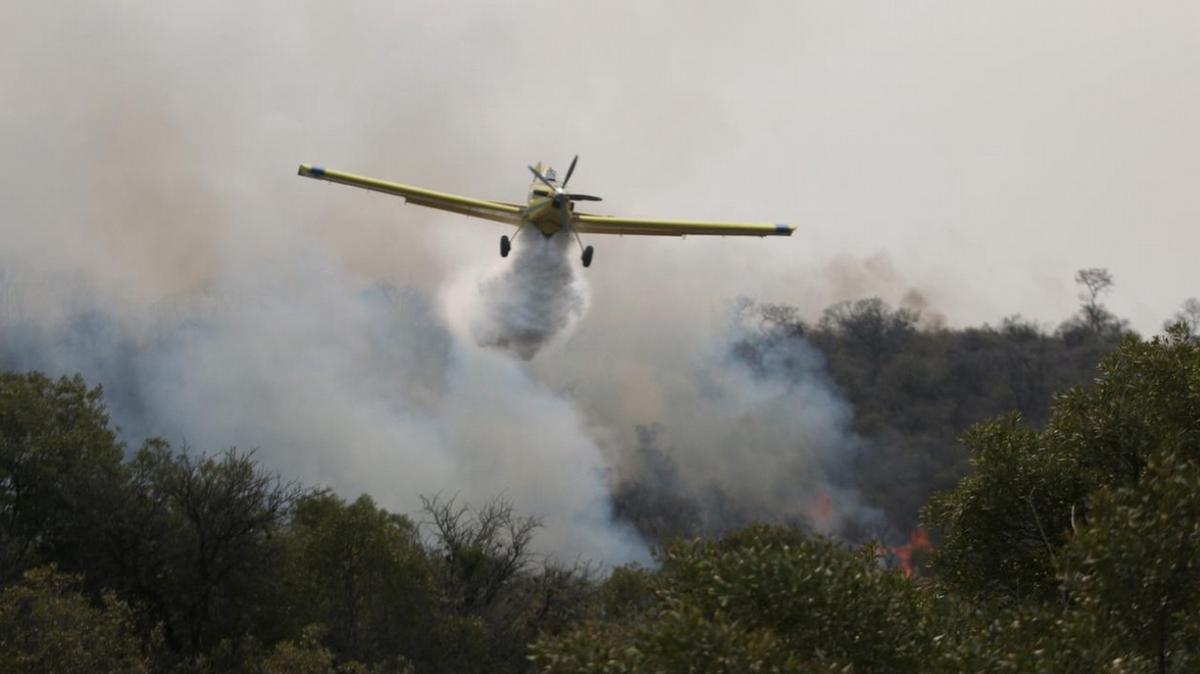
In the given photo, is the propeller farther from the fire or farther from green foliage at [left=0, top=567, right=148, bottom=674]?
the fire

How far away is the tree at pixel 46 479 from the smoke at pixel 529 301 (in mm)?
24350

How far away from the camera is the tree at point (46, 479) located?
135ft

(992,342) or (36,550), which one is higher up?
(992,342)

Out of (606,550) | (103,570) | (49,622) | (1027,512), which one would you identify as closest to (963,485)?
(1027,512)

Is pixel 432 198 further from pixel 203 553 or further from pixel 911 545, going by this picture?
pixel 911 545

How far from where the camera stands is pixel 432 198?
57000 mm

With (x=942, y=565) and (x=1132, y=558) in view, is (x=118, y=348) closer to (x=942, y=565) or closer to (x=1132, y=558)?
(x=942, y=565)

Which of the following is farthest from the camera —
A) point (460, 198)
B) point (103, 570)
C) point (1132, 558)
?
point (460, 198)

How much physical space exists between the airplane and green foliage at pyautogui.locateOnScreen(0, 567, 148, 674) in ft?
82.9

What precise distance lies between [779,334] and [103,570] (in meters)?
97.5

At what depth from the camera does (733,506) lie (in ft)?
389

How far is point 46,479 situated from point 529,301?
105ft

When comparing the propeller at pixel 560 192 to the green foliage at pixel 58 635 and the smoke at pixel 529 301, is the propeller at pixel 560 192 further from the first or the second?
the green foliage at pixel 58 635

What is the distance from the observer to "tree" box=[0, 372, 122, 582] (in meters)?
41.1
